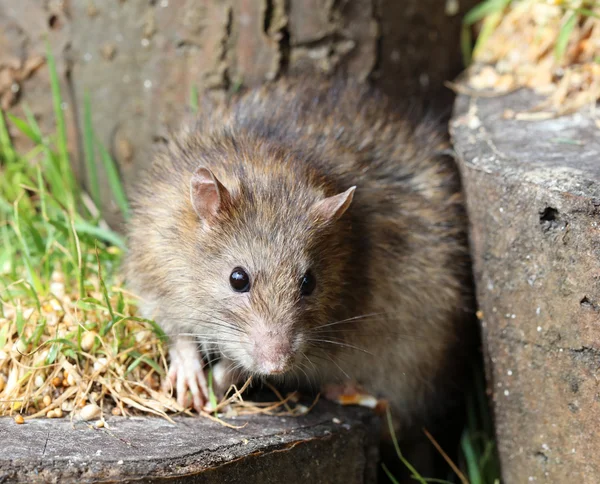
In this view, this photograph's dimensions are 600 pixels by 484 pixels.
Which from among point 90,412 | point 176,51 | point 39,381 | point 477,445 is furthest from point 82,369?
point 477,445

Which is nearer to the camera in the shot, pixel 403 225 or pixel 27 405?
pixel 27 405

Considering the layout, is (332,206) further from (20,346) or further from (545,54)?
(545,54)

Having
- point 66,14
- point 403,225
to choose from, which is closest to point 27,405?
point 403,225

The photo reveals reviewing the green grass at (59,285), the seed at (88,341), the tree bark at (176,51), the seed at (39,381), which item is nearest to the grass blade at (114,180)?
the green grass at (59,285)

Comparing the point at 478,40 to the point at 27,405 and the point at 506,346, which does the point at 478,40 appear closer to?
the point at 506,346

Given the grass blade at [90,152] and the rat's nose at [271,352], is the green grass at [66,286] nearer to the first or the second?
the grass blade at [90,152]

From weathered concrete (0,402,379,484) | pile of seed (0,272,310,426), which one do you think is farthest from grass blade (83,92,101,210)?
weathered concrete (0,402,379,484)
